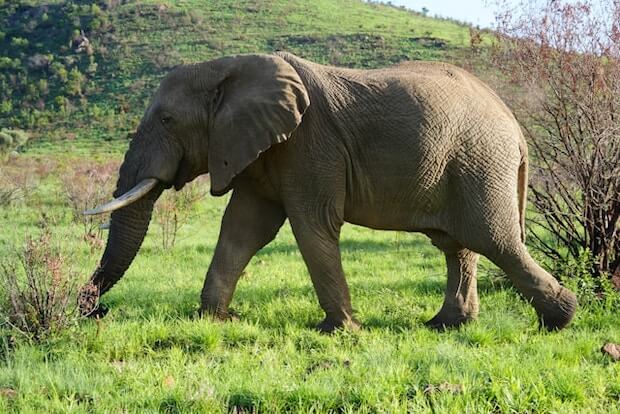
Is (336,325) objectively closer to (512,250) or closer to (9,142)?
(512,250)

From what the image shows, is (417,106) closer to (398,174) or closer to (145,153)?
(398,174)

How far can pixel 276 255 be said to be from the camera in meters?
11.3

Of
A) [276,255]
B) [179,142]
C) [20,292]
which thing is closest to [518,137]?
[179,142]

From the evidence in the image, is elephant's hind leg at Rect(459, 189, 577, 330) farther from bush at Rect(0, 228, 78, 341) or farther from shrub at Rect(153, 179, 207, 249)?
shrub at Rect(153, 179, 207, 249)

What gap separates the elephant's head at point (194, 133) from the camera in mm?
5855

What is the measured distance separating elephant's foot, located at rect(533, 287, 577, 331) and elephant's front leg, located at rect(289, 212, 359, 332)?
163 cm

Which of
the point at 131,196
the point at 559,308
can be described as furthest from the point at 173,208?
the point at 559,308

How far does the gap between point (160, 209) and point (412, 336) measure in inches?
342

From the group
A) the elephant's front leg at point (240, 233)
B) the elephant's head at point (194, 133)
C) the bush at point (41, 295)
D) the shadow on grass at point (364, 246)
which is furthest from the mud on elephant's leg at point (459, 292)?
the shadow on grass at point (364, 246)

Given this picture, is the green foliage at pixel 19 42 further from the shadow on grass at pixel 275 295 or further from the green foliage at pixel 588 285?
the green foliage at pixel 588 285

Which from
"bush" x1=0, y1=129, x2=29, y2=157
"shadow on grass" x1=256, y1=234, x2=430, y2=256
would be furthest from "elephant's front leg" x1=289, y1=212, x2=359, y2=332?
"bush" x1=0, y1=129, x2=29, y2=157

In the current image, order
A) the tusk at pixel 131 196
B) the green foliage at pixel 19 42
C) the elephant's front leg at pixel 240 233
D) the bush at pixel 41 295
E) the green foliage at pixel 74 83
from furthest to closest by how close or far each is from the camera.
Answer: the green foliage at pixel 19 42
the green foliage at pixel 74 83
the elephant's front leg at pixel 240 233
the tusk at pixel 131 196
the bush at pixel 41 295

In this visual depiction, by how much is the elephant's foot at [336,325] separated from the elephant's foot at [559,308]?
5.26ft

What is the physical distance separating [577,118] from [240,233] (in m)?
3.76
